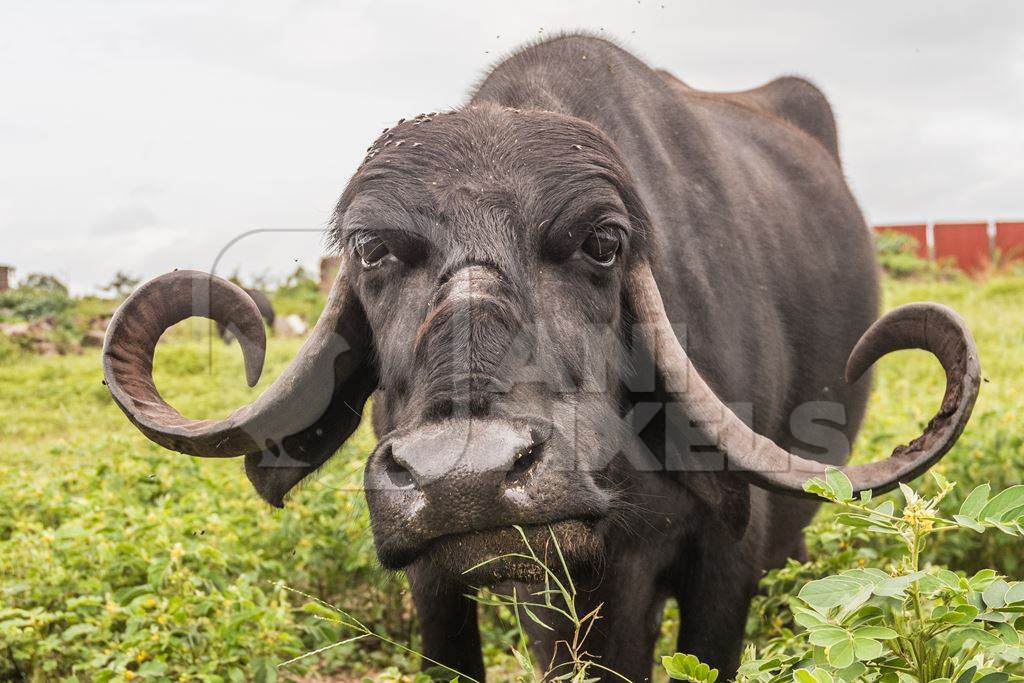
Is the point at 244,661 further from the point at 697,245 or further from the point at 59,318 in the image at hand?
the point at 59,318

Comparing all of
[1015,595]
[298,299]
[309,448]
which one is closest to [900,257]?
[298,299]

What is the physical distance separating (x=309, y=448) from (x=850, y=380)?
5.29 feet

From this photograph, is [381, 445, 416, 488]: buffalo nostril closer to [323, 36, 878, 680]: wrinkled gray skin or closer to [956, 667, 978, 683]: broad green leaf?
[323, 36, 878, 680]: wrinkled gray skin

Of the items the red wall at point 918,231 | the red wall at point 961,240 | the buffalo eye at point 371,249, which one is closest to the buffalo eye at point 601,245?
the buffalo eye at point 371,249

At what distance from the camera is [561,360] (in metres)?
2.38

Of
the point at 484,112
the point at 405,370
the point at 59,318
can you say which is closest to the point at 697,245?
the point at 484,112

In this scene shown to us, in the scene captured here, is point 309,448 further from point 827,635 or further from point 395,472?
point 827,635

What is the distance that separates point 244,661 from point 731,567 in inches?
63.4

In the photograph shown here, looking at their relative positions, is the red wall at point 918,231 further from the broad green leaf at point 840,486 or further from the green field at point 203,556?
the broad green leaf at point 840,486

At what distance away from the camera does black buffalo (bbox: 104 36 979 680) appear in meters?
2.11

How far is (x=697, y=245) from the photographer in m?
3.25

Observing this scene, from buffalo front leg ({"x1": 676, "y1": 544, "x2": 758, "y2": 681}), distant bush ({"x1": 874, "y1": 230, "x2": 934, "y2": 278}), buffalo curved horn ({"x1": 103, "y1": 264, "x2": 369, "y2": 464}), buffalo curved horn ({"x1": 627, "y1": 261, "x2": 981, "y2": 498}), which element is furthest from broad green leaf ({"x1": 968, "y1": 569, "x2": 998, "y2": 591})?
distant bush ({"x1": 874, "y1": 230, "x2": 934, "y2": 278})

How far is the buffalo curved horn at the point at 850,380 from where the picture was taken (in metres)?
2.48

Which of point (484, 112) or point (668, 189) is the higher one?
point (484, 112)
